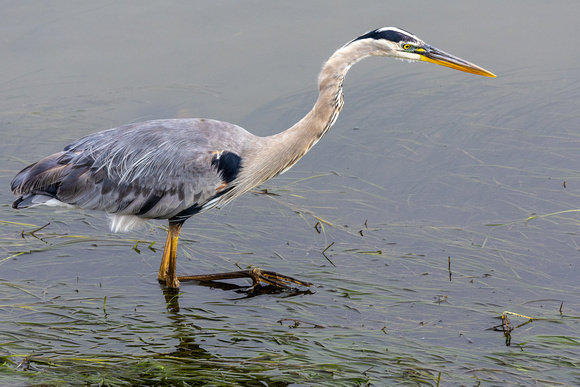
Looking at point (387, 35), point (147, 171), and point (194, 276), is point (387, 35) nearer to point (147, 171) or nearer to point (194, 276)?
point (147, 171)

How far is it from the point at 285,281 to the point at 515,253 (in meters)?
2.01

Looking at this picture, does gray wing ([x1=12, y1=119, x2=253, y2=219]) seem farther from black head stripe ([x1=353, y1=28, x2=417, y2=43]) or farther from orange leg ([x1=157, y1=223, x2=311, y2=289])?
black head stripe ([x1=353, y1=28, x2=417, y2=43])

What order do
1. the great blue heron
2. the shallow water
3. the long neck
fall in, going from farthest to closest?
the great blue heron
the long neck
the shallow water

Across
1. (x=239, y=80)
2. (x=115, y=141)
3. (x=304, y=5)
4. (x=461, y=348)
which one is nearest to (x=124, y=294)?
(x=115, y=141)

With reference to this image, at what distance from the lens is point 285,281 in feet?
19.3

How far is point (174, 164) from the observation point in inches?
226

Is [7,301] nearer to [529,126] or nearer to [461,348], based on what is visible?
[461,348]

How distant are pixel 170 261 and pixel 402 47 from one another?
2.50 meters

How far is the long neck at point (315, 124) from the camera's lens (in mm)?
5609

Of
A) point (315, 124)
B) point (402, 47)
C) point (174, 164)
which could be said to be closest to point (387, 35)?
point (402, 47)

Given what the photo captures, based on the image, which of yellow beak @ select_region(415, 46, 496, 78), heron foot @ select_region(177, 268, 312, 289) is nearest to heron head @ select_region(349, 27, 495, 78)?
yellow beak @ select_region(415, 46, 496, 78)

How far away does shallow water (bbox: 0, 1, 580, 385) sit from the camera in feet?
16.2

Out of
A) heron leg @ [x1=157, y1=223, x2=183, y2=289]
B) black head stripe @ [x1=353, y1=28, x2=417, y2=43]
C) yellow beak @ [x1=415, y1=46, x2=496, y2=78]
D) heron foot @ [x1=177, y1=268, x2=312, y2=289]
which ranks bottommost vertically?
heron foot @ [x1=177, y1=268, x2=312, y2=289]

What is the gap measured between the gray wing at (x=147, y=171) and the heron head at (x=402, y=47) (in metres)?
1.24
